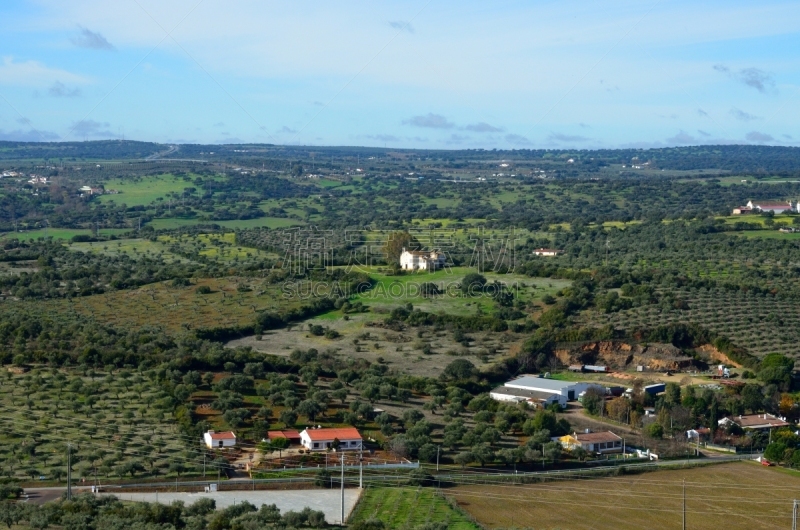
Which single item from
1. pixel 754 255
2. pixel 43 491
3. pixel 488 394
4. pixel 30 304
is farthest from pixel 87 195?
pixel 43 491

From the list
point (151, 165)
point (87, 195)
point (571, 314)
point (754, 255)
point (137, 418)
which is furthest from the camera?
point (151, 165)

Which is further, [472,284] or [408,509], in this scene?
[472,284]

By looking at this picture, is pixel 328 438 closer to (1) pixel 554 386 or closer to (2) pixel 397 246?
(1) pixel 554 386

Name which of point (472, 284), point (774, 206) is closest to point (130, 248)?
point (472, 284)

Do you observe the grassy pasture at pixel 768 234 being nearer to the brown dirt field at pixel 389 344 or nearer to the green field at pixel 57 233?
the brown dirt field at pixel 389 344

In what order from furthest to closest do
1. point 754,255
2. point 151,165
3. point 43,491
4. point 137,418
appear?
point 151,165 < point 754,255 < point 137,418 < point 43,491

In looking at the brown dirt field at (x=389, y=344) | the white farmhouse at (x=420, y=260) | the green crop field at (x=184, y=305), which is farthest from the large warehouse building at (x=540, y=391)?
the white farmhouse at (x=420, y=260)

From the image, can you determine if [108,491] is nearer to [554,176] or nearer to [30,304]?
[30,304]
